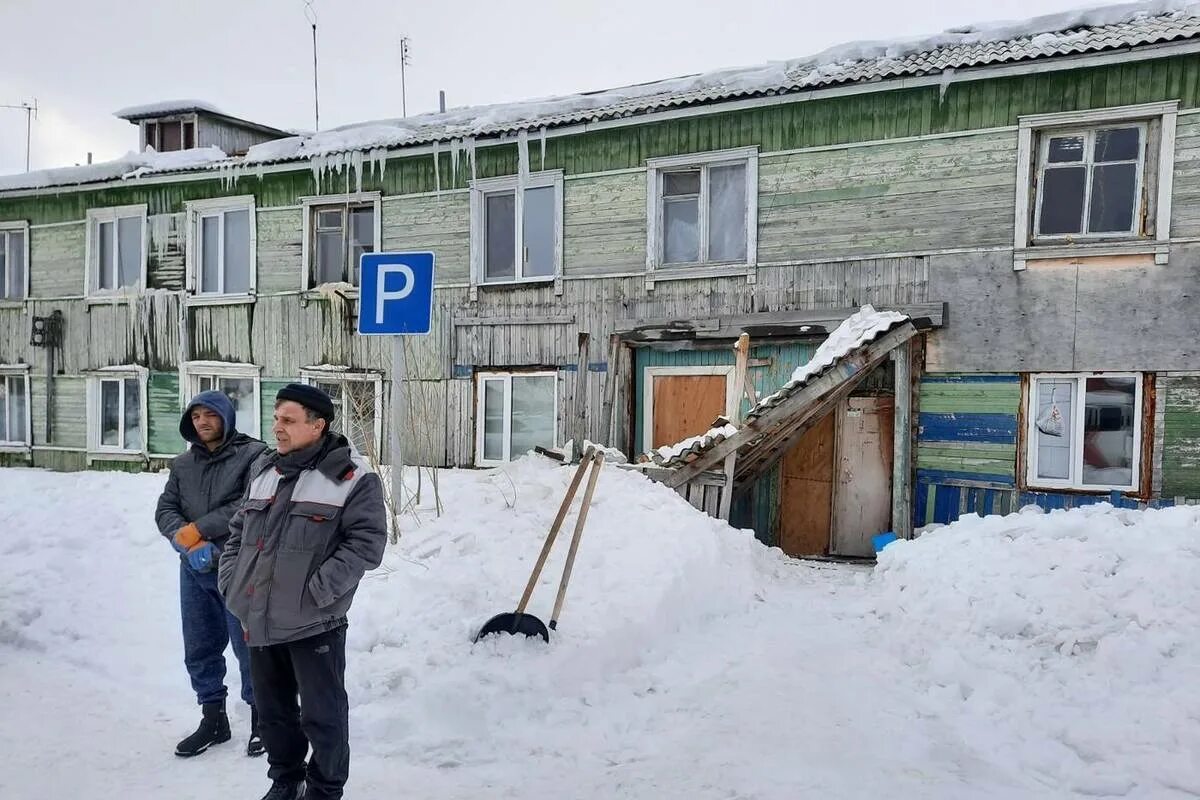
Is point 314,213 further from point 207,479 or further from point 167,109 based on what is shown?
point 207,479

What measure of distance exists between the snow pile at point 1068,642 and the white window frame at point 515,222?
6.84 meters

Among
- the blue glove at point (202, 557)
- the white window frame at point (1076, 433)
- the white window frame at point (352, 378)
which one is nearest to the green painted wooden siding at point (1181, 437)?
the white window frame at point (1076, 433)

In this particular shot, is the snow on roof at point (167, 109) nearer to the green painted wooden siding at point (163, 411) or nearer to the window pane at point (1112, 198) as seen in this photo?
the green painted wooden siding at point (163, 411)

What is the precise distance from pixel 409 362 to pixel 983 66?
9.03 m

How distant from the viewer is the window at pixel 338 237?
41.6 ft

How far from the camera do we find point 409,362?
12.0 m

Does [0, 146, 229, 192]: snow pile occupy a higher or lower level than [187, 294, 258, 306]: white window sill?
higher

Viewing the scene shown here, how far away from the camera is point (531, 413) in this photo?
11578 mm

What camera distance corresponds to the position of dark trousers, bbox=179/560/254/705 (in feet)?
13.2

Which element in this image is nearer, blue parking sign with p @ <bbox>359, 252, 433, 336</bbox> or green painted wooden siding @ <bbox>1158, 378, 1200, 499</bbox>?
blue parking sign with p @ <bbox>359, 252, 433, 336</bbox>

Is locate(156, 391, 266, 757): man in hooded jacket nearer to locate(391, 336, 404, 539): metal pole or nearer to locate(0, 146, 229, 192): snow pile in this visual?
locate(391, 336, 404, 539): metal pole

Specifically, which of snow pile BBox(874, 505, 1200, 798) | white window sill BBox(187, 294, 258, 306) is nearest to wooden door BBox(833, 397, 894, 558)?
snow pile BBox(874, 505, 1200, 798)

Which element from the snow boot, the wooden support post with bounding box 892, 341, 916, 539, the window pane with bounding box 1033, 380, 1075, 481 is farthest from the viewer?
the wooden support post with bounding box 892, 341, 916, 539

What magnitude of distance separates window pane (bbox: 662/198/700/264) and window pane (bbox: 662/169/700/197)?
130mm
